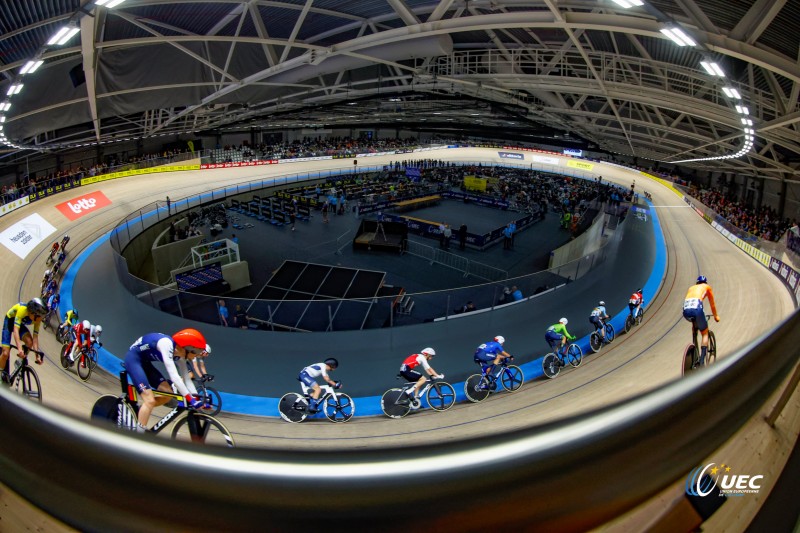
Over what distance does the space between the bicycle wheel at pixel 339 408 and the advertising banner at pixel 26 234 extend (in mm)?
13466

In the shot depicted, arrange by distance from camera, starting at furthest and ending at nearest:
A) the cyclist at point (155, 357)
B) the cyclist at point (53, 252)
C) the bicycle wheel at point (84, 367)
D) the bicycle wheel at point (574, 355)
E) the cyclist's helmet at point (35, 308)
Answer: the cyclist at point (53, 252), the bicycle wheel at point (574, 355), the bicycle wheel at point (84, 367), the cyclist's helmet at point (35, 308), the cyclist at point (155, 357)

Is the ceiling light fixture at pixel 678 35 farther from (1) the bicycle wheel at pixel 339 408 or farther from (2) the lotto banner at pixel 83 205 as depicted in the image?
(2) the lotto banner at pixel 83 205

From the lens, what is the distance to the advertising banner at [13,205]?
57.3 feet

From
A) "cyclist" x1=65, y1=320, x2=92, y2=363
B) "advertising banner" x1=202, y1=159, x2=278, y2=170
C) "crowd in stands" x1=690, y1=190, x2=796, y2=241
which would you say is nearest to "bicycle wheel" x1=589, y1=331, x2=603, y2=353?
"cyclist" x1=65, y1=320, x2=92, y2=363

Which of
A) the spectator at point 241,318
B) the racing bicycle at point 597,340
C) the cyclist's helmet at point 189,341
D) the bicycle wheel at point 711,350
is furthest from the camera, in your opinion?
the spectator at point 241,318

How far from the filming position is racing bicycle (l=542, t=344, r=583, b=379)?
369 inches

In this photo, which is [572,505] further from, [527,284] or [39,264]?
[39,264]

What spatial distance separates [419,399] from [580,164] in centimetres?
4573

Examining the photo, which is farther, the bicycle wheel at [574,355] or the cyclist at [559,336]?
the bicycle wheel at [574,355]

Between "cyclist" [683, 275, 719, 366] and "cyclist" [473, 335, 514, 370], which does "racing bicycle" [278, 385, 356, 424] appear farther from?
"cyclist" [683, 275, 719, 366]

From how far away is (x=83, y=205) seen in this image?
21125 millimetres

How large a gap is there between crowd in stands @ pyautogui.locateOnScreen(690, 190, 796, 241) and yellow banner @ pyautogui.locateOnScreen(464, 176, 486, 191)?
52.8ft

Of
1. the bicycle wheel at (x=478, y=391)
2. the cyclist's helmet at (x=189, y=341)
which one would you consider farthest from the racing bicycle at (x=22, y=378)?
the bicycle wheel at (x=478, y=391)

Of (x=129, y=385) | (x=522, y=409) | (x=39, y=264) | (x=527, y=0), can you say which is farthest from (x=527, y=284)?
(x=39, y=264)
